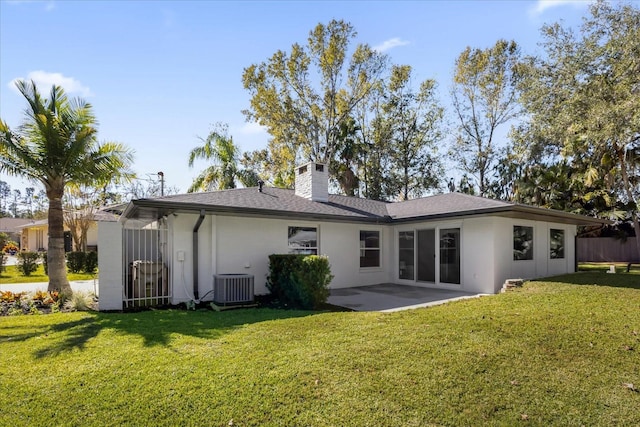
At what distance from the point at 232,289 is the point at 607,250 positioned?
27.4m

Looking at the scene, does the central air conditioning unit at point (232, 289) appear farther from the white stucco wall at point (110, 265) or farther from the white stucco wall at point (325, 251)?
the white stucco wall at point (110, 265)

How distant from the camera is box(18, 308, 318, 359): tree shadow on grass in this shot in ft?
19.0

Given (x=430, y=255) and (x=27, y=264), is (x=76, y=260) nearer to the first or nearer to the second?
→ (x=27, y=264)

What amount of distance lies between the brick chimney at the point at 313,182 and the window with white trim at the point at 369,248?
6.79 ft

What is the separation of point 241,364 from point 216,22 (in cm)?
984

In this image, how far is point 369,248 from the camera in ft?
44.8

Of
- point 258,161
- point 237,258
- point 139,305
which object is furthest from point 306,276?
point 258,161

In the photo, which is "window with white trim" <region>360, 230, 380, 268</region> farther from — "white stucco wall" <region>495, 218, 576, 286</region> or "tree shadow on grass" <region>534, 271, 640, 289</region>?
"tree shadow on grass" <region>534, 271, 640, 289</region>

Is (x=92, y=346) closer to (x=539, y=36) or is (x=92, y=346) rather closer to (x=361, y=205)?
(x=361, y=205)

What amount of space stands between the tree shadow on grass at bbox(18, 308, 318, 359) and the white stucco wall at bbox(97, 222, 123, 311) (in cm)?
52

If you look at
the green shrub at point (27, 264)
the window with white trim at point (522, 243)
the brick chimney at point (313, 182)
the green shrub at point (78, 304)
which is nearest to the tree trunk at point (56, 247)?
the green shrub at point (78, 304)

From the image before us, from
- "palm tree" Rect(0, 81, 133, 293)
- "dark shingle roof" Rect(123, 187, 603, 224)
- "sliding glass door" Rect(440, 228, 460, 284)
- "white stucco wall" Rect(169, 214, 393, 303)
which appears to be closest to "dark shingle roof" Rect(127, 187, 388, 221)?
"dark shingle roof" Rect(123, 187, 603, 224)

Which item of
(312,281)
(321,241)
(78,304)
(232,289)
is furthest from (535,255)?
(78,304)

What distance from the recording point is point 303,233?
1200cm
